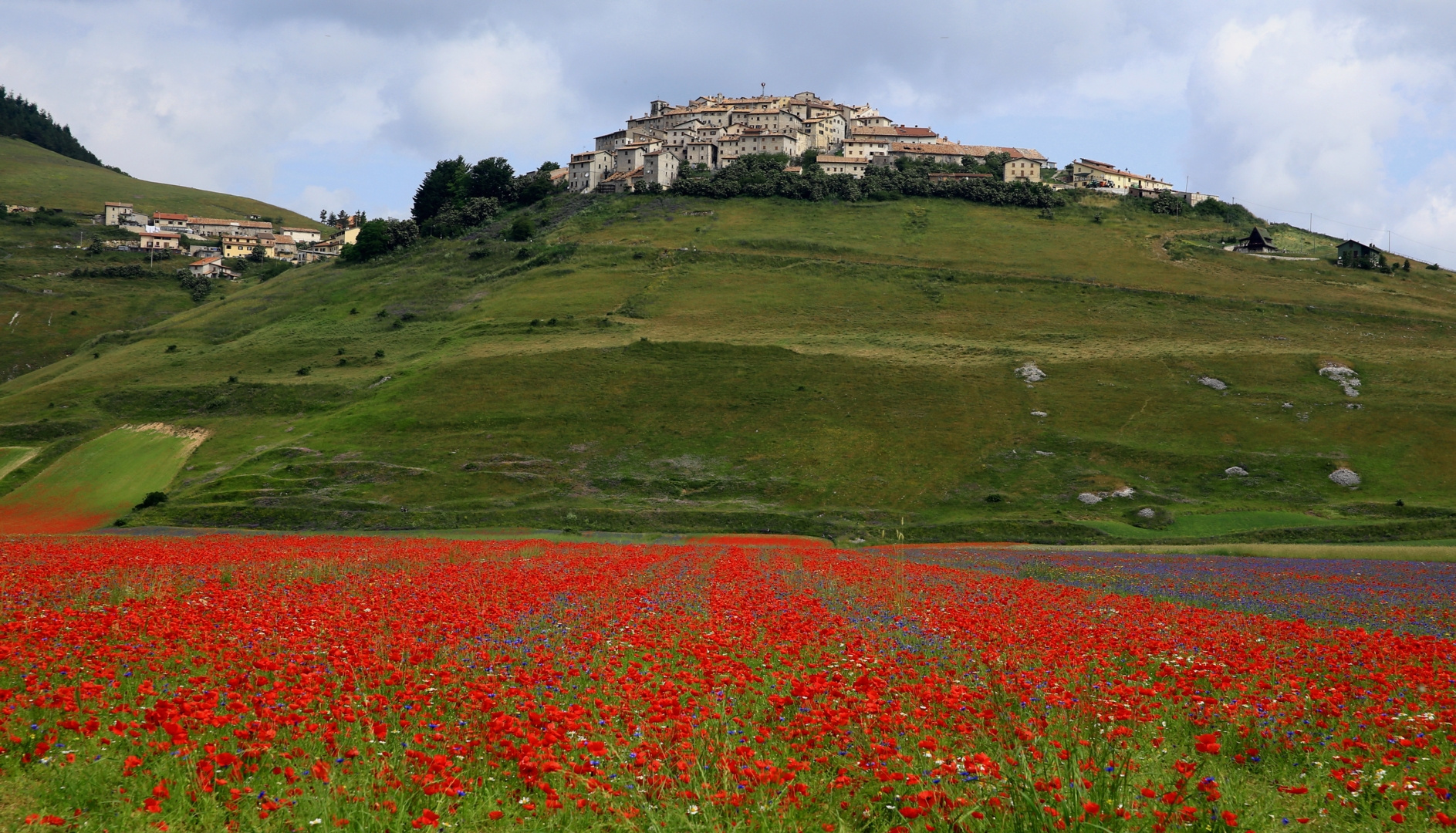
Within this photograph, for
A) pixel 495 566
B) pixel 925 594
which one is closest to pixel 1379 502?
pixel 925 594

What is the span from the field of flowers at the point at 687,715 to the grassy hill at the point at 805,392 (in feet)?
78.1

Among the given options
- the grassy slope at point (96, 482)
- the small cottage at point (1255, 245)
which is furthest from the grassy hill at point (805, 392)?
the small cottage at point (1255, 245)

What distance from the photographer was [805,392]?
328 ft

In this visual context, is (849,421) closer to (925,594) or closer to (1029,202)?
(925,594)

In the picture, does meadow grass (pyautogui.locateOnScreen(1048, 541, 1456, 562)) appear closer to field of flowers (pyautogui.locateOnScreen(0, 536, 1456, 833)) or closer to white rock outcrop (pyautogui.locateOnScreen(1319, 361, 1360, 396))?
field of flowers (pyautogui.locateOnScreen(0, 536, 1456, 833))

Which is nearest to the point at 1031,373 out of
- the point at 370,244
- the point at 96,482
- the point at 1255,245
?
the point at 1255,245

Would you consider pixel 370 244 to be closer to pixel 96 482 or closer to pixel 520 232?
pixel 520 232

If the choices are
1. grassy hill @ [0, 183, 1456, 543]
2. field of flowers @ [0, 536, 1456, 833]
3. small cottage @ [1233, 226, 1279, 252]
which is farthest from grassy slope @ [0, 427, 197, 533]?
small cottage @ [1233, 226, 1279, 252]

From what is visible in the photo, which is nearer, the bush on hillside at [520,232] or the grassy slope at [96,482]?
the grassy slope at [96,482]

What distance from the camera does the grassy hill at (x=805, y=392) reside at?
74.0 meters

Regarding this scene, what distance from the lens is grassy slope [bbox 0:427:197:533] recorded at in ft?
235

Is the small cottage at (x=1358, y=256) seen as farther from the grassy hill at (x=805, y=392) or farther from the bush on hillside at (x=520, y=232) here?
the bush on hillside at (x=520, y=232)

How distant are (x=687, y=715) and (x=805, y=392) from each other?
298ft

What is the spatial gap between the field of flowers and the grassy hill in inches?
937
